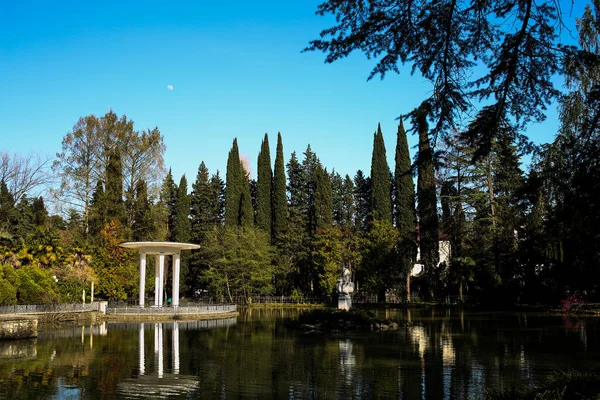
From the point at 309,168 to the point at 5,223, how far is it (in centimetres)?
3554

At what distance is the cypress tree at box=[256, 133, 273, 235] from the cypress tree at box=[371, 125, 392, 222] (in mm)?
11367

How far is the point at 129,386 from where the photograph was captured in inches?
464

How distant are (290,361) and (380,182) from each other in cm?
3582

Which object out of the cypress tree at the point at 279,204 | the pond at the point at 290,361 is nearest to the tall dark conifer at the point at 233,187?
the cypress tree at the point at 279,204

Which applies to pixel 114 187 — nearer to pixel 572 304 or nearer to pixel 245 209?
pixel 245 209

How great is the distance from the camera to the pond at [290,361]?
447 inches

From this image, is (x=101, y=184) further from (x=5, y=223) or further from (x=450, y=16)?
(x=450, y=16)

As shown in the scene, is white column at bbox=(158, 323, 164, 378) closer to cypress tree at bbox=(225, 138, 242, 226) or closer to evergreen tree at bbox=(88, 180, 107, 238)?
evergreen tree at bbox=(88, 180, 107, 238)

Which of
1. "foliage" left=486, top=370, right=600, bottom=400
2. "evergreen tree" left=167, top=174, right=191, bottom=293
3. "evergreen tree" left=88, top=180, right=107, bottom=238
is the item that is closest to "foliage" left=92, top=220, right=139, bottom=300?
"evergreen tree" left=88, top=180, right=107, bottom=238

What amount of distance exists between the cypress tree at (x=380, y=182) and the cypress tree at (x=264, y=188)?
1137 centimetres

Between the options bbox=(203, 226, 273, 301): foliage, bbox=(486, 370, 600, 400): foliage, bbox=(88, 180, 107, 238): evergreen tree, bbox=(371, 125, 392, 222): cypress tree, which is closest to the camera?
bbox=(486, 370, 600, 400): foliage

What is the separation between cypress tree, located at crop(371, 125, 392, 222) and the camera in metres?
49.1

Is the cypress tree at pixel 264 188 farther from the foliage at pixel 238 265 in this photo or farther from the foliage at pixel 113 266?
the foliage at pixel 113 266

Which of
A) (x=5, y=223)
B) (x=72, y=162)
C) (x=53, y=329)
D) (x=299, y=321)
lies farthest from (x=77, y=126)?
(x=299, y=321)
